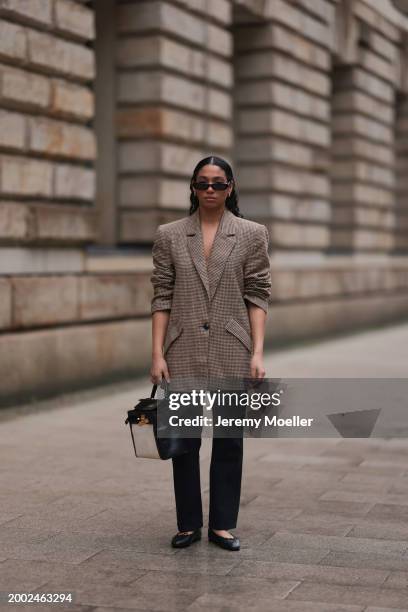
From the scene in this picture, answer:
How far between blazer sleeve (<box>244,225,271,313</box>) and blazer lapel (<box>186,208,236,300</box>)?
10 centimetres

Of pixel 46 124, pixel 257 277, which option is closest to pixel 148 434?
pixel 257 277

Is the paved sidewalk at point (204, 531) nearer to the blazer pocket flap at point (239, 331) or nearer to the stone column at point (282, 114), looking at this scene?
the blazer pocket flap at point (239, 331)

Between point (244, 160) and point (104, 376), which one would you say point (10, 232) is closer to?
point (104, 376)

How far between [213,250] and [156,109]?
7.93 meters

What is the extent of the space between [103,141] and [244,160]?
11.9 ft

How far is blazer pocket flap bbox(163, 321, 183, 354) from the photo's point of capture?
17.9 feet

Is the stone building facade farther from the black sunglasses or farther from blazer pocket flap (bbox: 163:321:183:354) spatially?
the black sunglasses

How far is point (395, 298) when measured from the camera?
72.8 ft

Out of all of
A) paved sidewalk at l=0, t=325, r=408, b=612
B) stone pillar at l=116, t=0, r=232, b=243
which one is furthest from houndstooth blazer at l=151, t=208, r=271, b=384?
stone pillar at l=116, t=0, r=232, b=243

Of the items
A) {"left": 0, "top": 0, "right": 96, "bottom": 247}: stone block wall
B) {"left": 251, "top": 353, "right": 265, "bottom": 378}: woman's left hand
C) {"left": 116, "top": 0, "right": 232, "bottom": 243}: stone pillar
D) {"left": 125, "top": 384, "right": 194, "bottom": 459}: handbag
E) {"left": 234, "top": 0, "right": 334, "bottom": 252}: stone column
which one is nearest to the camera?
{"left": 125, "top": 384, "right": 194, "bottom": 459}: handbag

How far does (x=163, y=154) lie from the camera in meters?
13.3

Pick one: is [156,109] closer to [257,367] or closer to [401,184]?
[257,367]

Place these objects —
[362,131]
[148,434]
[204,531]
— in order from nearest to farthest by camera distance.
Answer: [148,434], [204,531], [362,131]

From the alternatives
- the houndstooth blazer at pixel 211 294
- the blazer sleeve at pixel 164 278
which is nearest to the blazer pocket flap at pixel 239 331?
the houndstooth blazer at pixel 211 294
